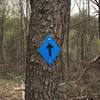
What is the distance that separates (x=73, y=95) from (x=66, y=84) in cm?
51

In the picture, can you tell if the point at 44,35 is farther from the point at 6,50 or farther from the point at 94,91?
the point at 6,50

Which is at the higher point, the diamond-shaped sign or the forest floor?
the diamond-shaped sign

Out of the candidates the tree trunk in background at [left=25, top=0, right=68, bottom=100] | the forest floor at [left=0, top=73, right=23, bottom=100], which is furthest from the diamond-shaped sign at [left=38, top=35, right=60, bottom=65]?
the forest floor at [left=0, top=73, right=23, bottom=100]

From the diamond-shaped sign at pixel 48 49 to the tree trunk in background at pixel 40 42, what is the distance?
41 millimetres

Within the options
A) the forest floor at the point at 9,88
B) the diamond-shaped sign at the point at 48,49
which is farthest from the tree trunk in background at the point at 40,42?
the forest floor at the point at 9,88

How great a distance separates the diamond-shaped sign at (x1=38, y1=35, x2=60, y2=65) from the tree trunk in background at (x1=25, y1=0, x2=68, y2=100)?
41 mm

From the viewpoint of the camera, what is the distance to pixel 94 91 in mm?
6355

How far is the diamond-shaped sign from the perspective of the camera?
2639 millimetres

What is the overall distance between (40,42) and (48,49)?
0.42 ft

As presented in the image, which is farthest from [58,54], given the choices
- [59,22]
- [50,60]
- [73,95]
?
[73,95]

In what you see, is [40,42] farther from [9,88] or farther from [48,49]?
[9,88]

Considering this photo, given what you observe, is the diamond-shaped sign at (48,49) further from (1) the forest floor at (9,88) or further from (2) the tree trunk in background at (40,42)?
(1) the forest floor at (9,88)

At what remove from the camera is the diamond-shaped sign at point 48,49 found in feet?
8.66

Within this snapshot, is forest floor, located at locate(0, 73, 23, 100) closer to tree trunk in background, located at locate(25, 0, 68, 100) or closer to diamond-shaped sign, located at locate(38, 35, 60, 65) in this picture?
tree trunk in background, located at locate(25, 0, 68, 100)
